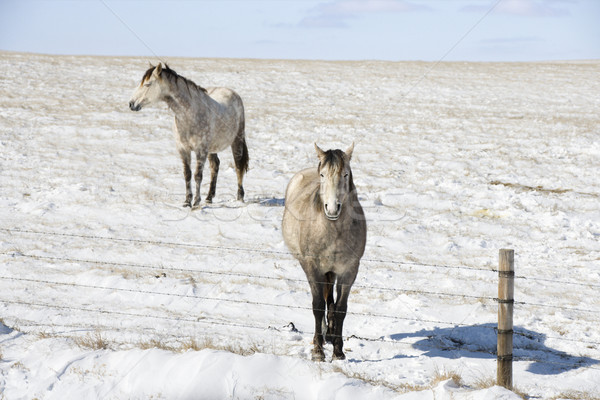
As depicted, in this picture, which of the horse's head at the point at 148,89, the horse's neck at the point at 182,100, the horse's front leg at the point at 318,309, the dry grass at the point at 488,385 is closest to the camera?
the dry grass at the point at 488,385

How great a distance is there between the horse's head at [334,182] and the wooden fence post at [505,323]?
4.86ft

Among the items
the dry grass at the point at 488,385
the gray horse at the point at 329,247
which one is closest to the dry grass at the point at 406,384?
the dry grass at the point at 488,385

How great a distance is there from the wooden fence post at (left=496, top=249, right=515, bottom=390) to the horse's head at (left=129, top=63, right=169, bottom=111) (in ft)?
26.9

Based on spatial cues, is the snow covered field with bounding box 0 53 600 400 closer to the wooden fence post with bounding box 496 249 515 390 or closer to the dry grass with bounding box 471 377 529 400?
the dry grass with bounding box 471 377 529 400

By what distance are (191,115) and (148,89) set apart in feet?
3.15

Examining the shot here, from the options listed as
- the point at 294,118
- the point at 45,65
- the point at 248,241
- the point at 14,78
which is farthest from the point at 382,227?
the point at 45,65

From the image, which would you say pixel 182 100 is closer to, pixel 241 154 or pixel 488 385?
pixel 241 154

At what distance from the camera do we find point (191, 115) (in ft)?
37.3

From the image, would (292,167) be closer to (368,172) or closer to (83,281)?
(368,172)

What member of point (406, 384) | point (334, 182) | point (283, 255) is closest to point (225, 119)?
point (283, 255)

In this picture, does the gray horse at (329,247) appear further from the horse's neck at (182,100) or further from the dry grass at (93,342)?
the horse's neck at (182,100)

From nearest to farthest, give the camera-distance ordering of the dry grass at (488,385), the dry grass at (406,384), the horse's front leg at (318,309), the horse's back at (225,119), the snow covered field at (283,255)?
the dry grass at (488,385) → the dry grass at (406,384) → the snow covered field at (283,255) → the horse's front leg at (318,309) → the horse's back at (225,119)

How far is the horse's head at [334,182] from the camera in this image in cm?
506

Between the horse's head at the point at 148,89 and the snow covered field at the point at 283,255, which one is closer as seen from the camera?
the snow covered field at the point at 283,255
